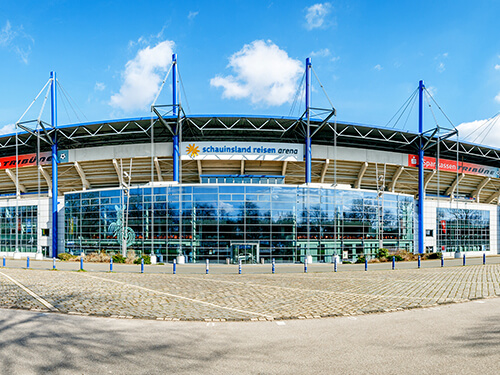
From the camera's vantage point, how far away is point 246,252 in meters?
29.4

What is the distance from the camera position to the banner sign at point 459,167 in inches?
1583

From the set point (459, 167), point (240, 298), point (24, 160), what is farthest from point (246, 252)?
point (459, 167)

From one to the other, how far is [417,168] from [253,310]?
131ft

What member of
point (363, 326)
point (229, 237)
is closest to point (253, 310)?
point (363, 326)

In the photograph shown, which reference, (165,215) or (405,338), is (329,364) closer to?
(405,338)

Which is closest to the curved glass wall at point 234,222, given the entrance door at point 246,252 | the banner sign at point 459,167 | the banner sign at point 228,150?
the entrance door at point 246,252

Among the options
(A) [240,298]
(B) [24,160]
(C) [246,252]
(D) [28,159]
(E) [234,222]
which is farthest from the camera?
(B) [24,160]

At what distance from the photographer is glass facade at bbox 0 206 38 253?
38625 millimetres

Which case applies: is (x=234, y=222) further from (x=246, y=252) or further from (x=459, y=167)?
(x=459, y=167)

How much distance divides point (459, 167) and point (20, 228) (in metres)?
60.0

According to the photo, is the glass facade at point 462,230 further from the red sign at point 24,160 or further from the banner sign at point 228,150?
the red sign at point 24,160

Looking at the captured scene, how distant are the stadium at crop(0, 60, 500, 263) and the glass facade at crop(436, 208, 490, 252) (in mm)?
195

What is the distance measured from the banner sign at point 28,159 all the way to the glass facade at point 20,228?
18.3 feet

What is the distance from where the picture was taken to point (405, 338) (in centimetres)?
609
